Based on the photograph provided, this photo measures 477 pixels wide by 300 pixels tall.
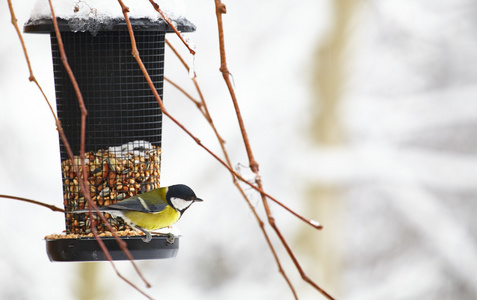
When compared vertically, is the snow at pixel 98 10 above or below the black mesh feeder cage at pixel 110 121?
above

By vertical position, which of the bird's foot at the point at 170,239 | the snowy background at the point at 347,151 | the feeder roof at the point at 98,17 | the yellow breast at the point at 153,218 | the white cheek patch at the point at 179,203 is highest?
the feeder roof at the point at 98,17

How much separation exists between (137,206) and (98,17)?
2.29ft

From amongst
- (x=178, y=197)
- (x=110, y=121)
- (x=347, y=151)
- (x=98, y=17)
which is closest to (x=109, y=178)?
(x=110, y=121)

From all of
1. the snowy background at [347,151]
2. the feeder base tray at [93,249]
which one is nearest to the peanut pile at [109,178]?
the feeder base tray at [93,249]

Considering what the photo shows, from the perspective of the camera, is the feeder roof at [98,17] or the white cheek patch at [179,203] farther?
the white cheek patch at [179,203]

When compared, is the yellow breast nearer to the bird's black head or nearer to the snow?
the bird's black head

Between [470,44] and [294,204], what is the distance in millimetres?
2650

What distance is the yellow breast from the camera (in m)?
2.80

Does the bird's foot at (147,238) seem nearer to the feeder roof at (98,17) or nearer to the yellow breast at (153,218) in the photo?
the yellow breast at (153,218)

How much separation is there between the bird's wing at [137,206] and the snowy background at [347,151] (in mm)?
4763

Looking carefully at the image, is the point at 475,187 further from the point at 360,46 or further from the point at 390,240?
the point at 360,46

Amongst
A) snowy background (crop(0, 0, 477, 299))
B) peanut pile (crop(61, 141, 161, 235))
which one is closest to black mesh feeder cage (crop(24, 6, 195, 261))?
peanut pile (crop(61, 141, 161, 235))

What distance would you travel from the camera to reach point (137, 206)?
109 inches

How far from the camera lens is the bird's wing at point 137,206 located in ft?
8.98
